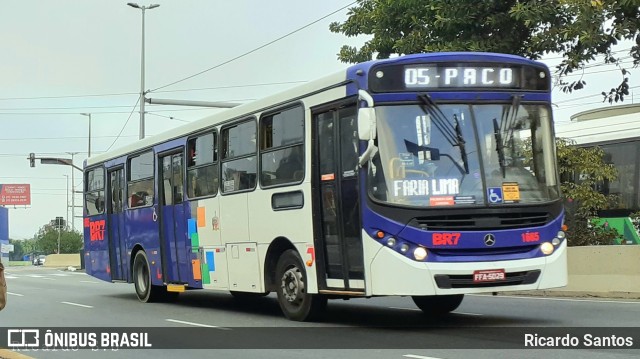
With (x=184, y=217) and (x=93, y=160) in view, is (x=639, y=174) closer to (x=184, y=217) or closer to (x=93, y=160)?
(x=184, y=217)

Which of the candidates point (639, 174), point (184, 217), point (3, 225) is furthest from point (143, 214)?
point (3, 225)

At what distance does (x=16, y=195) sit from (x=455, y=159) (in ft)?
348

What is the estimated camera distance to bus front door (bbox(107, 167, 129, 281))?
1902 cm

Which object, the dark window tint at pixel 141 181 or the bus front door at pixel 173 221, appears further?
the dark window tint at pixel 141 181

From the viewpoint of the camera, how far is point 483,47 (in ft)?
57.8

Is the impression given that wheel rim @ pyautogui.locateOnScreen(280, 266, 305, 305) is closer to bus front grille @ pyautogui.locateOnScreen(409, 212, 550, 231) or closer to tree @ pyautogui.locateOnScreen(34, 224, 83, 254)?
bus front grille @ pyautogui.locateOnScreen(409, 212, 550, 231)

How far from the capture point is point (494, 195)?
33.0 ft

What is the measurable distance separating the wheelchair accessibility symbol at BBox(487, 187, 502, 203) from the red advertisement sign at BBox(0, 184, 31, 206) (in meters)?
105

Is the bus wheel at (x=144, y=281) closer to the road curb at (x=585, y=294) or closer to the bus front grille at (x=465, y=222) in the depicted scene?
the road curb at (x=585, y=294)

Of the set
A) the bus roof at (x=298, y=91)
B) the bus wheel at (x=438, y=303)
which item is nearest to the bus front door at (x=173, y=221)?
the bus roof at (x=298, y=91)

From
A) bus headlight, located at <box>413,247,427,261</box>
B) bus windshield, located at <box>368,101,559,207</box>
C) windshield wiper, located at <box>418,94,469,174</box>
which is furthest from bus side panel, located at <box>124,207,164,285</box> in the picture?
windshield wiper, located at <box>418,94,469,174</box>

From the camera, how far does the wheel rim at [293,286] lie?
11.9 m

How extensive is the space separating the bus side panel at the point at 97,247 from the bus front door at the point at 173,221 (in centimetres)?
377

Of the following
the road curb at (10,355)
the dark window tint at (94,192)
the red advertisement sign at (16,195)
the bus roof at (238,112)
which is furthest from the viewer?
the red advertisement sign at (16,195)
